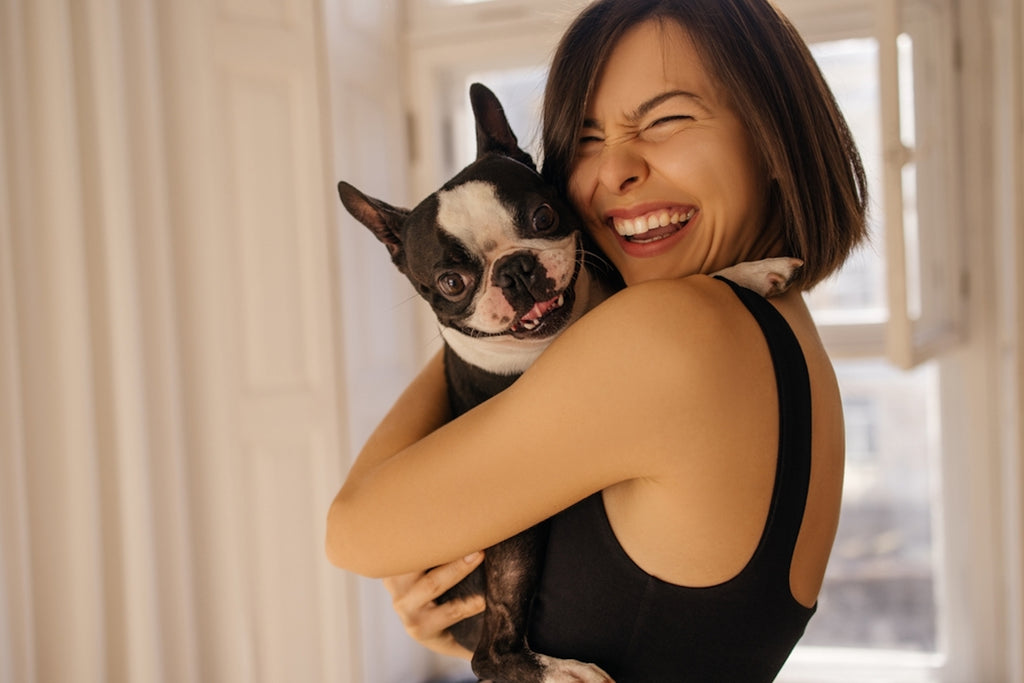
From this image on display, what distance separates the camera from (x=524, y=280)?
116cm

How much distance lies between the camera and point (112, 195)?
226 centimetres

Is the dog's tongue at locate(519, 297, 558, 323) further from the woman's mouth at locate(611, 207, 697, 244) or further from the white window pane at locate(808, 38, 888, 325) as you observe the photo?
the white window pane at locate(808, 38, 888, 325)

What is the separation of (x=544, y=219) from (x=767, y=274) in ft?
1.02

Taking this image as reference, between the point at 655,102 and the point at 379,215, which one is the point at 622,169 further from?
the point at 379,215

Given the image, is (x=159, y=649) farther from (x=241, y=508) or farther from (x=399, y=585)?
(x=399, y=585)

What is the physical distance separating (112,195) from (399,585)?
59.7 inches

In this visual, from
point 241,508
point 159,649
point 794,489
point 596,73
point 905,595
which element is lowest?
point 905,595

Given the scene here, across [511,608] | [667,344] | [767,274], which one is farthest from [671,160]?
[511,608]

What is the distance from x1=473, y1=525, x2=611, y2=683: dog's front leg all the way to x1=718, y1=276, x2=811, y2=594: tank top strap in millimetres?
309

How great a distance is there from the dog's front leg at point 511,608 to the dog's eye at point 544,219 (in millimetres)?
405

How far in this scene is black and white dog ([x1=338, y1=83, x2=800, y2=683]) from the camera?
113cm

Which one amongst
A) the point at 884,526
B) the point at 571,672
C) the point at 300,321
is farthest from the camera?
the point at 884,526

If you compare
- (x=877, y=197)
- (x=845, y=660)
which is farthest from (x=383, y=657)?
(x=877, y=197)

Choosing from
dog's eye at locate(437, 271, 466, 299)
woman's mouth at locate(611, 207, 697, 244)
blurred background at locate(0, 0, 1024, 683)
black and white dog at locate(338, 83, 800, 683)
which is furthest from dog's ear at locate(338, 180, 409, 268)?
blurred background at locate(0, 0, 1024, 683)
